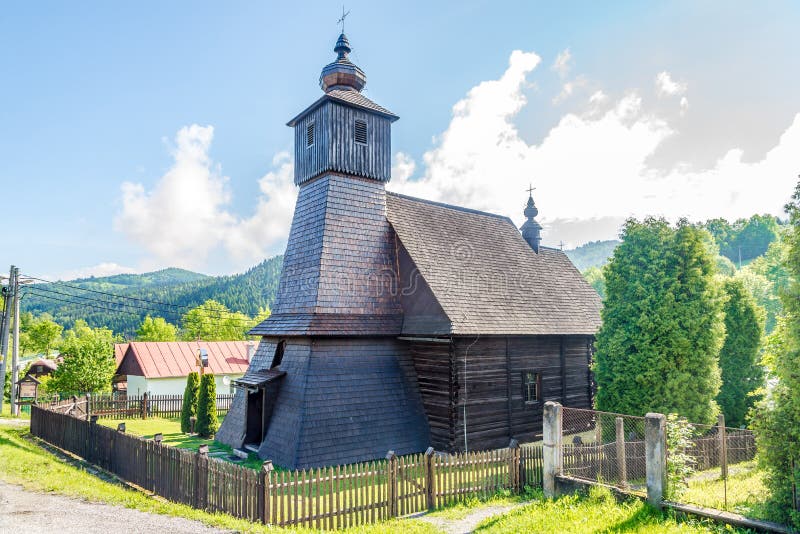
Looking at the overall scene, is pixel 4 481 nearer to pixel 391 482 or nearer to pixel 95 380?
pixel 391 482

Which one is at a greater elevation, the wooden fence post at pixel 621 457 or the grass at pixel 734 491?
the wooden fence post at pixel 621 457

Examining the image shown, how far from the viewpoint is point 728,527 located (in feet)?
26.1

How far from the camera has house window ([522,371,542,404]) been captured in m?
17.4

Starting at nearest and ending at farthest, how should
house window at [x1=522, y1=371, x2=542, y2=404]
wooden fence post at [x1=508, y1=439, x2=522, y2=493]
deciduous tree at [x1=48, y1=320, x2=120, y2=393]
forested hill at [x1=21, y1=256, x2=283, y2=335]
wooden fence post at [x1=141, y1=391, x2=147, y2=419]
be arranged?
wooden fence post at [x1=508, y1=439, x2=522, y2=493]
house window at [x1=522, y1=371, x2=542, y2=404]
wooden fence post at [x1=141, y1=391, x2=147, y2=419]
deciduous tree at [x1=48, y1=320, x2=120, y2=393]
forested hill at [x1=21, y1=256, x2=283, y2=335]

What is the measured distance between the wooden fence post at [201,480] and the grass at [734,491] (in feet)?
30.5

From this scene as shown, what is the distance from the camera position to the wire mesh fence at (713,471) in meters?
9.05

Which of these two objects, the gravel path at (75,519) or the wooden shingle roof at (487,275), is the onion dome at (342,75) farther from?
the gravel path at (75,519)

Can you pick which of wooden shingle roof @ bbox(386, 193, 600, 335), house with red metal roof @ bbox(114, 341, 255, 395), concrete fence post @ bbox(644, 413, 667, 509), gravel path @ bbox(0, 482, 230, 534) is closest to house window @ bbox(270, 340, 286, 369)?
wooden shingle roof @ bbox(386, 193, 600, 335)

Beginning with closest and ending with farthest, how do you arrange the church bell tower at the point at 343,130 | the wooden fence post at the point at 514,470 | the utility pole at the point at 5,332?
1. the wooden fence post at the point at 514,470
2. the church bell tower at the point at 343,130
3. the utility pole at the point at 5,332

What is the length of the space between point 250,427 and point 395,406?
A: 4.89 metres

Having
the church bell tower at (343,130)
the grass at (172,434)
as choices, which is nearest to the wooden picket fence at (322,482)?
the grass at (172,434)

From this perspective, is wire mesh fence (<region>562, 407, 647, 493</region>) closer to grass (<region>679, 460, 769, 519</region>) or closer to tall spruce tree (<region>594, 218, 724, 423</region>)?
tall spruce tree (<region>594, 218, 724, 423</region>)

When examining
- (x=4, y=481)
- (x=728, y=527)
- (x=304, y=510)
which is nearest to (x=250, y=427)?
(x=4, y=481)

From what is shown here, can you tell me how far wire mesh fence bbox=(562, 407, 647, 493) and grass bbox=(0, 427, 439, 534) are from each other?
4.20m
